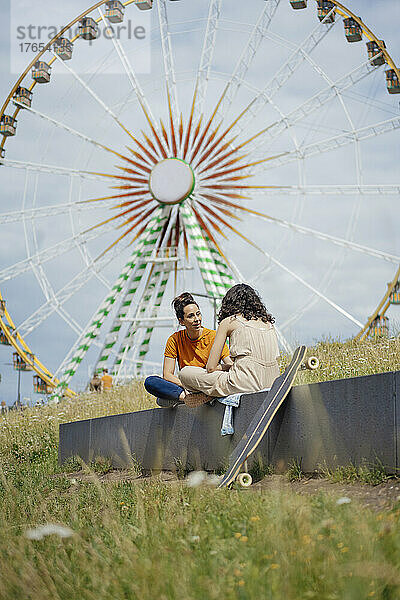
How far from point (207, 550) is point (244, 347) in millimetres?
2432

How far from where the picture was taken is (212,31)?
64.1 feet

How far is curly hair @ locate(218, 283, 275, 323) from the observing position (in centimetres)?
545

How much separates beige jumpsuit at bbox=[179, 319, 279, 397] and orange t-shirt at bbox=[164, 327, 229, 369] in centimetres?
83

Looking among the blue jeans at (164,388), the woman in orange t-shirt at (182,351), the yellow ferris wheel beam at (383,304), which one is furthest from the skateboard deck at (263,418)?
the yellow ferris wheel beam at (383,304)

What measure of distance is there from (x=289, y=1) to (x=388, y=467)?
16676 millimetres

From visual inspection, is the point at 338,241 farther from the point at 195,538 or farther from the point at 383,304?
the point at 195,538

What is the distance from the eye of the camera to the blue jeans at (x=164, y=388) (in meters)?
6.05

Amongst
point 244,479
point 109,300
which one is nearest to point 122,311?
point 109,300

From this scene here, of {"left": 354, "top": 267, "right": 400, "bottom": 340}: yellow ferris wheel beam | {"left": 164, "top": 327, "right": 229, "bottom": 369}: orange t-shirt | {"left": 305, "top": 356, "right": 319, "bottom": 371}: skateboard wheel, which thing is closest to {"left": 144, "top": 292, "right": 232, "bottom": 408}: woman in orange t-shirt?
{"left": 164, "top": 327, "right": 229, "bottom": 369}: orange t-shirt

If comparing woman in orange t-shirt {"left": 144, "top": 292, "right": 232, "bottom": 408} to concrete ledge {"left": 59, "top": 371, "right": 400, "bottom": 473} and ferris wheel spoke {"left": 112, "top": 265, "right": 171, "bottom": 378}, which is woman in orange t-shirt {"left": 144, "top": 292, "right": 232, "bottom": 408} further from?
ferris wheel spoke {"left": 112, "top": 265, "right": 171, "bottom": 378}

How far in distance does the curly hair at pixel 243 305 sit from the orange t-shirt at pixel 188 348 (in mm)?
981

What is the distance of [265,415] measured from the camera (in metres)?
4.80

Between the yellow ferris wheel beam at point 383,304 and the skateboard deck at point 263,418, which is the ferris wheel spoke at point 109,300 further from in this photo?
the skateboard deck at point 263,418

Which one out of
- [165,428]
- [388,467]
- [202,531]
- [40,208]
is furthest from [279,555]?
[40,208]
